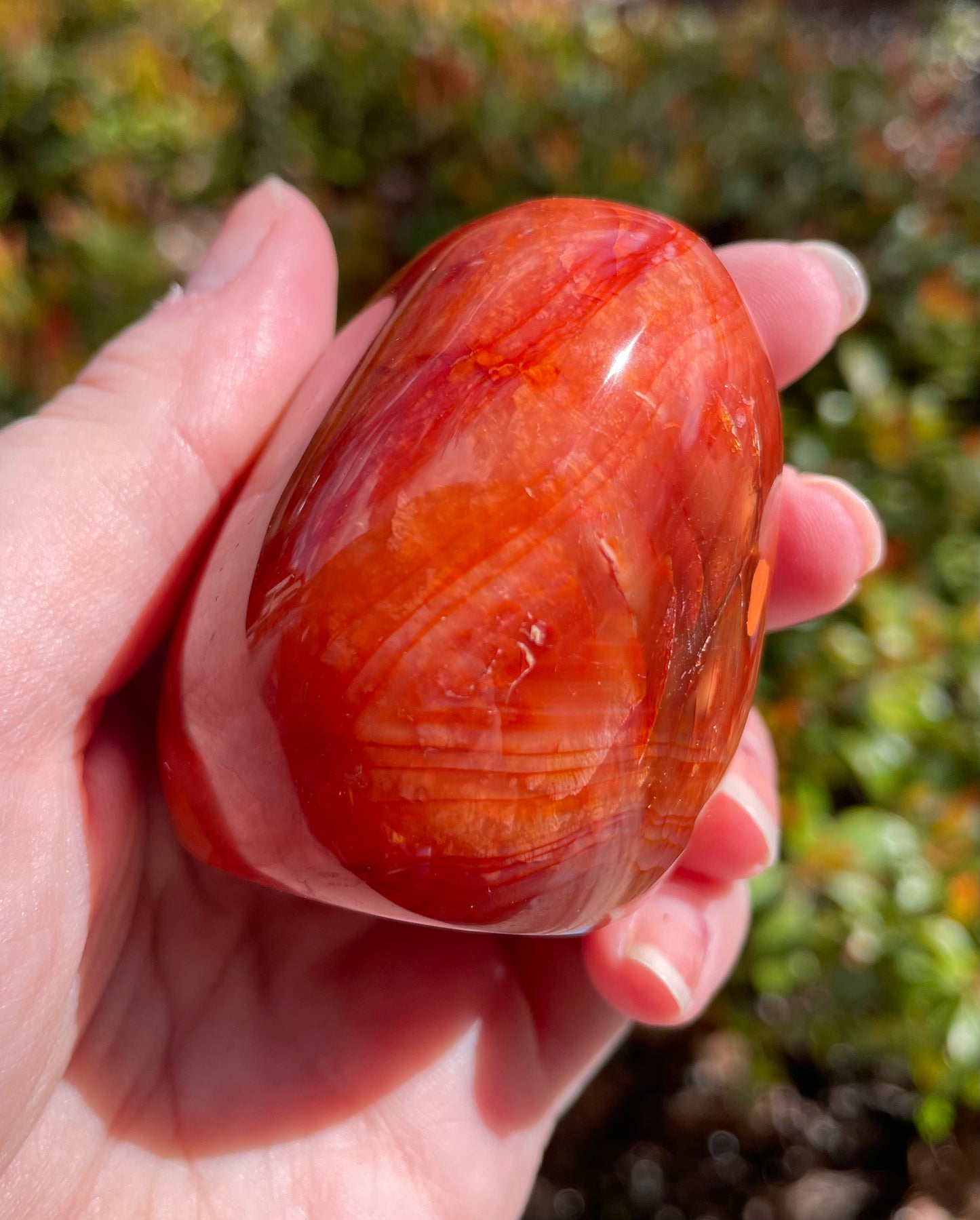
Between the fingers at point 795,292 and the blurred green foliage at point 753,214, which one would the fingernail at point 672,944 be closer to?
the blurred green foliage at point 753,214

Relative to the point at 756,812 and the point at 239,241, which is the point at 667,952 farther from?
the point at 239,241

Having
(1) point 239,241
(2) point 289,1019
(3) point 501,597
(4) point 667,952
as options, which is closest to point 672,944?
(4) point 667,952

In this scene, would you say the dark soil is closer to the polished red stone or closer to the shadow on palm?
the shadow on palm

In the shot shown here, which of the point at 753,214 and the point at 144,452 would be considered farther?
the point at 753,214

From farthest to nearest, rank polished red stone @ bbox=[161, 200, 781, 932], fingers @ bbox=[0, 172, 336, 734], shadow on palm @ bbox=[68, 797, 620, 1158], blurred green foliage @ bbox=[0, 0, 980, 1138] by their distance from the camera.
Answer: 1. blurred green foliage @ bbox=[0, 0, 980, 1138]
2. shadow on palm @ bbox=[68, 797, 620, 1158]
3. fingers @ bbox=[0, 172, 336, 734]
4. polished red stone @ bbox=[161, 200, 781, 932]

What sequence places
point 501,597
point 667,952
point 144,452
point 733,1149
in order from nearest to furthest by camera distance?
point 501,597, point 144,452, point 667,952, point 733,1149

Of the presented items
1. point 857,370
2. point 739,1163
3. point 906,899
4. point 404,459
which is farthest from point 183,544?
point 739,1163

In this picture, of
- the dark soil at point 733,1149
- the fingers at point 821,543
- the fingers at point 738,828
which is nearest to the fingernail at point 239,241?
the fingers at point 821,543

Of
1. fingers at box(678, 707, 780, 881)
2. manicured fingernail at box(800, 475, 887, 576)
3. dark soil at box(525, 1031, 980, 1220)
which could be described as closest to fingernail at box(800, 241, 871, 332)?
manicured fingernail at box(800, 475, 887, 576)
